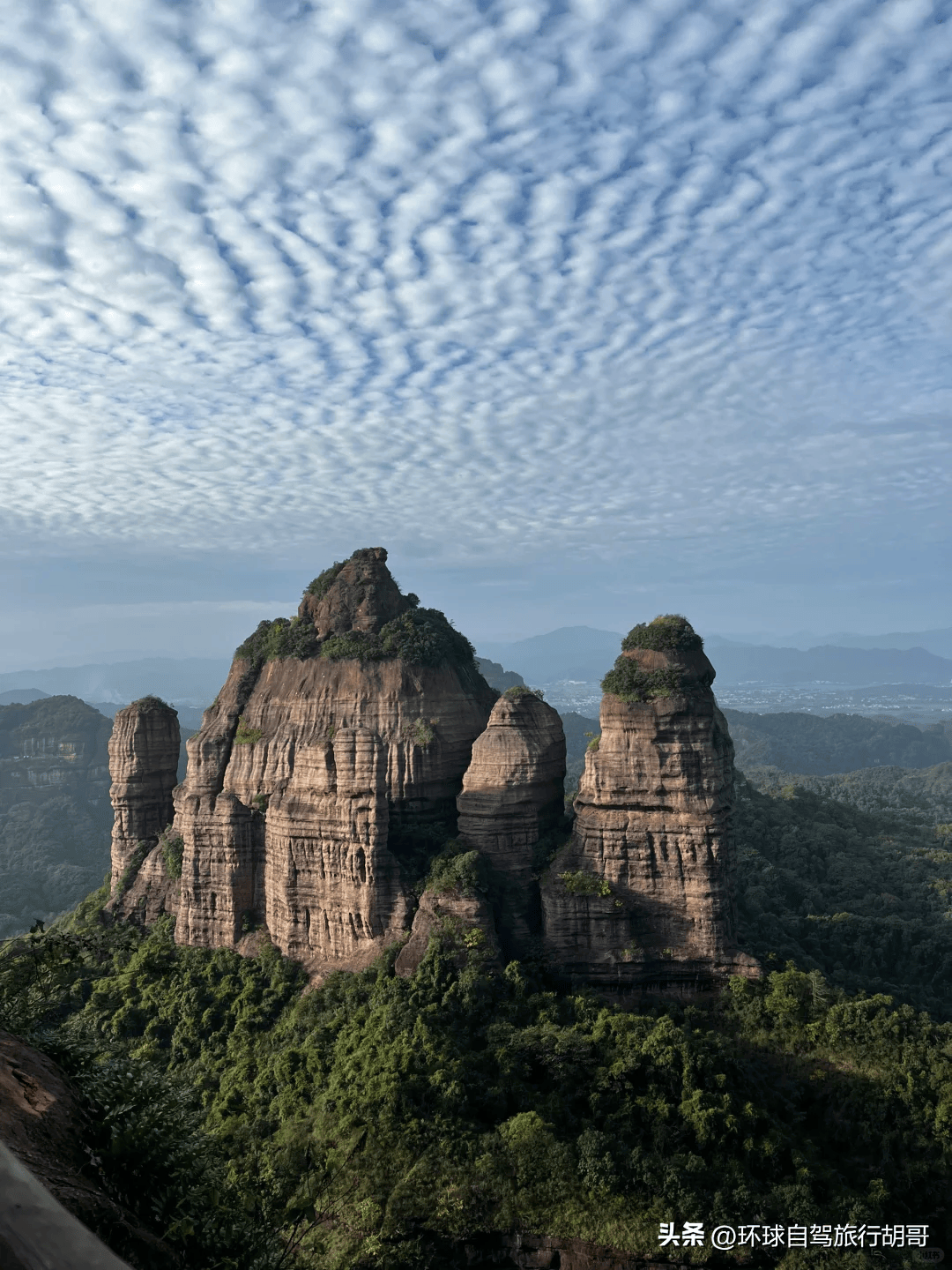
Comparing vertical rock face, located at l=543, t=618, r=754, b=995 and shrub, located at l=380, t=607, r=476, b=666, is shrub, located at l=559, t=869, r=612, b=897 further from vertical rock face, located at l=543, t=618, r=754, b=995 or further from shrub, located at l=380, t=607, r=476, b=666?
shrub, located at l=380, t=607, r=476, b=666

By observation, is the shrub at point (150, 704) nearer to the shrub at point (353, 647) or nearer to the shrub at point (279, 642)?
the shrub at point (279, 642)

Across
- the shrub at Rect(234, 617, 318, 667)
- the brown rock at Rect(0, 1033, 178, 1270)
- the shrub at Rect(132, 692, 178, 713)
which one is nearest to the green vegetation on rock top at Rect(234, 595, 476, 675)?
the shrub at Rect(234, 617, 318, 667)

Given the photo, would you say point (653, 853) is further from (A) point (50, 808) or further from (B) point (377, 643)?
(A) point (50, 808)

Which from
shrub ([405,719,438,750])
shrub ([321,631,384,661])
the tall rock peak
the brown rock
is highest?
the tall rock peak

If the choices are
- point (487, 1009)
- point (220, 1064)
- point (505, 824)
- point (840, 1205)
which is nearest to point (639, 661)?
point (505, 824)

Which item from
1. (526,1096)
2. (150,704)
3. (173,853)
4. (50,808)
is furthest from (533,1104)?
(50,808)
